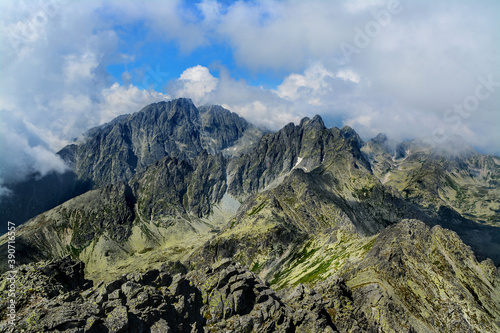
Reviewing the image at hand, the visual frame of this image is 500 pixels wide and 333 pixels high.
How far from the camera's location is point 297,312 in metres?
46.4

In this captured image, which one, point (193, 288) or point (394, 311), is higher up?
point (193, 288)

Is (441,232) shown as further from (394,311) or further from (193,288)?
(193,288)

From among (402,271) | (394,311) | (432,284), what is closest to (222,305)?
(394,311)

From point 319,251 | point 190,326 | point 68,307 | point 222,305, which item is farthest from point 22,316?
point 319,251

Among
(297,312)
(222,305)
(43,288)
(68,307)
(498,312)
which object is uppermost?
(43,288)

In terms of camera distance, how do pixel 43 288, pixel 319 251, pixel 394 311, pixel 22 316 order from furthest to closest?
pixel 319 251, pixel 394 311, pixel 43 288, pixel 22 316

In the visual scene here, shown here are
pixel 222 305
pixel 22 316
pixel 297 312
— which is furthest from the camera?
pixel 297 312

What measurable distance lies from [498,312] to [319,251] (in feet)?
319

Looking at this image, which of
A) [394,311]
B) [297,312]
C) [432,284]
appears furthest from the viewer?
[432,284]

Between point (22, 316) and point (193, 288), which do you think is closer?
point (22, 316)

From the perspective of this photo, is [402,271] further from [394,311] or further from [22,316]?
[22,316]

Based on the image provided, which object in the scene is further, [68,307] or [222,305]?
[222,305]

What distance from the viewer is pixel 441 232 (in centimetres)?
8588

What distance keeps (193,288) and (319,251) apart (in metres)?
132
